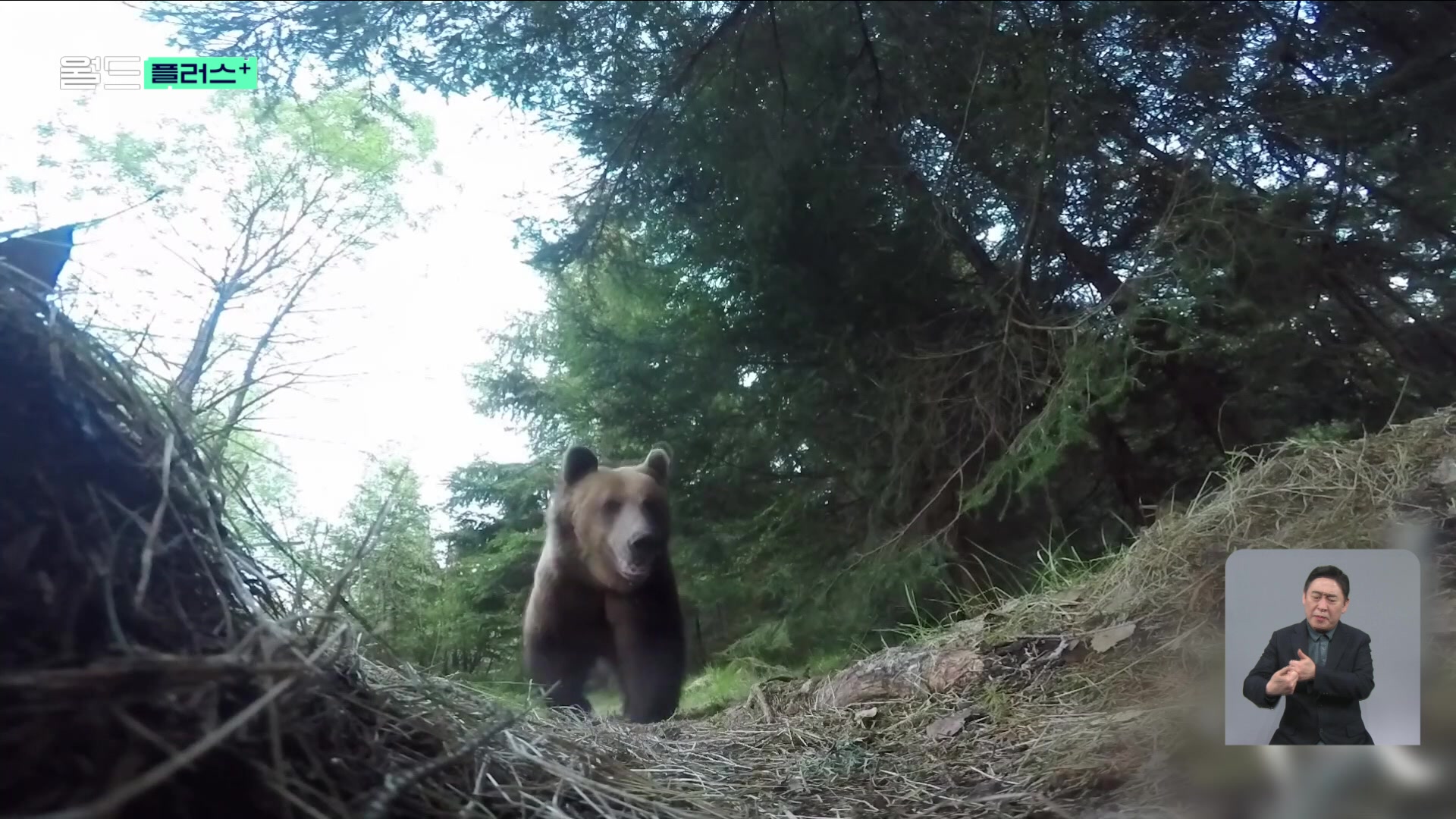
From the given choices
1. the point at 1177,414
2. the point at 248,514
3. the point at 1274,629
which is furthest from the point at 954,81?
the point at 248,514

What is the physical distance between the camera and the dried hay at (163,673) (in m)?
0.93

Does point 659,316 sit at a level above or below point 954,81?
below

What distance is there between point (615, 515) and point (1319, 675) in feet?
4.82

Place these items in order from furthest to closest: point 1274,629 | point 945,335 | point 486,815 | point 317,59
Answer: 1. point 945,335
2. point 317,59
3. point 1274,629
4. point 486,815

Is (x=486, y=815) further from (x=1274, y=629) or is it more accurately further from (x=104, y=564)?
(x=1274, y=629)

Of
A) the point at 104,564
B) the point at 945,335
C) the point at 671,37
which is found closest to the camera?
the point at 104,564

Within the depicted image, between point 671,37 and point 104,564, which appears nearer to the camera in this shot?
point 104,564

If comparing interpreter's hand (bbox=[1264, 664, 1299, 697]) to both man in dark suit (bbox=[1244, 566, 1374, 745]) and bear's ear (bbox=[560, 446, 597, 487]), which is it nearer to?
man in dark suit (bbox=[1244, 566, 1374, 745])

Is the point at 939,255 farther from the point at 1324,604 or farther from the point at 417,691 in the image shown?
the point at 417,691

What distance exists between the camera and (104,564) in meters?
1.11

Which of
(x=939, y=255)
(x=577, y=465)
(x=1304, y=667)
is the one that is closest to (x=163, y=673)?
(x=577, y=465)

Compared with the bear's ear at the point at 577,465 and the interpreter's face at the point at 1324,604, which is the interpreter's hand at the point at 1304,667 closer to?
the interpreter's face at the point at 1324,604

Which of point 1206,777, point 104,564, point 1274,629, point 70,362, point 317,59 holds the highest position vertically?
point 317,59

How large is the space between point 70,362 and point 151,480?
8.2 inches
